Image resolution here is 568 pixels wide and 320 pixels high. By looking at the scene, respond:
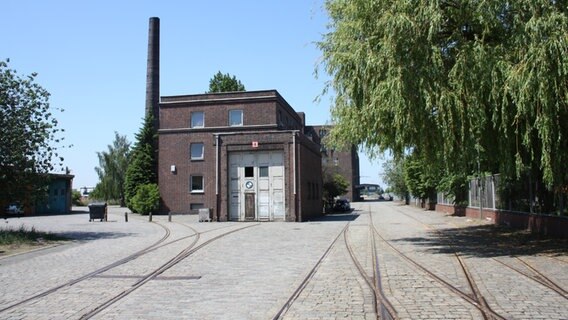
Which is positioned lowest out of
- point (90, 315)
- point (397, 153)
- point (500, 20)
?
point (90, 315)

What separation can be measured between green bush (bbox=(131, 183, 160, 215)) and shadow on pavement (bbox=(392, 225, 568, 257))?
29.7 m

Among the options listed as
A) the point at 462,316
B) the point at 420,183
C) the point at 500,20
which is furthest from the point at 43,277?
the point at 420,183

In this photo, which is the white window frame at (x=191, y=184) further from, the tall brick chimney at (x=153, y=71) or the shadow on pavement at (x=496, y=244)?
the shadow on pavement at (x=496, y=244)

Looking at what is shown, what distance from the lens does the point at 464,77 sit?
13.1 m

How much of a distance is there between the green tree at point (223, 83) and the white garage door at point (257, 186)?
3299 centimetres

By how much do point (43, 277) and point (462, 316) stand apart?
857 cm

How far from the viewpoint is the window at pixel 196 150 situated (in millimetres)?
46875

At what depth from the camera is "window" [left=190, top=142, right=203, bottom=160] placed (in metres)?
46.9

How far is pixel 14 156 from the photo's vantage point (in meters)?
20.0

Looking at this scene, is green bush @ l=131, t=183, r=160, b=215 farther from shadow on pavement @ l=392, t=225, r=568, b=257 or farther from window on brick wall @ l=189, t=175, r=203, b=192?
shadow on pavement @ l=392, t=225, r=568, b=257

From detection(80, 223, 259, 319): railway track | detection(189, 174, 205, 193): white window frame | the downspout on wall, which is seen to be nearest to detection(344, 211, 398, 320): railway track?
detection(80, 223, 259, 319): railway track

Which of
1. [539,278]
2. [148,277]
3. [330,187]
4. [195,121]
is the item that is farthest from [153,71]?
[539,278]

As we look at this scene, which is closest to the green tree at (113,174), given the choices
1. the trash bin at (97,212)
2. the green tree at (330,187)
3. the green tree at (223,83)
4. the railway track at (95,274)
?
the green tree at (223,83)

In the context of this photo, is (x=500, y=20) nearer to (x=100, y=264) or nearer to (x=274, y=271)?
(x=274, y=271)
